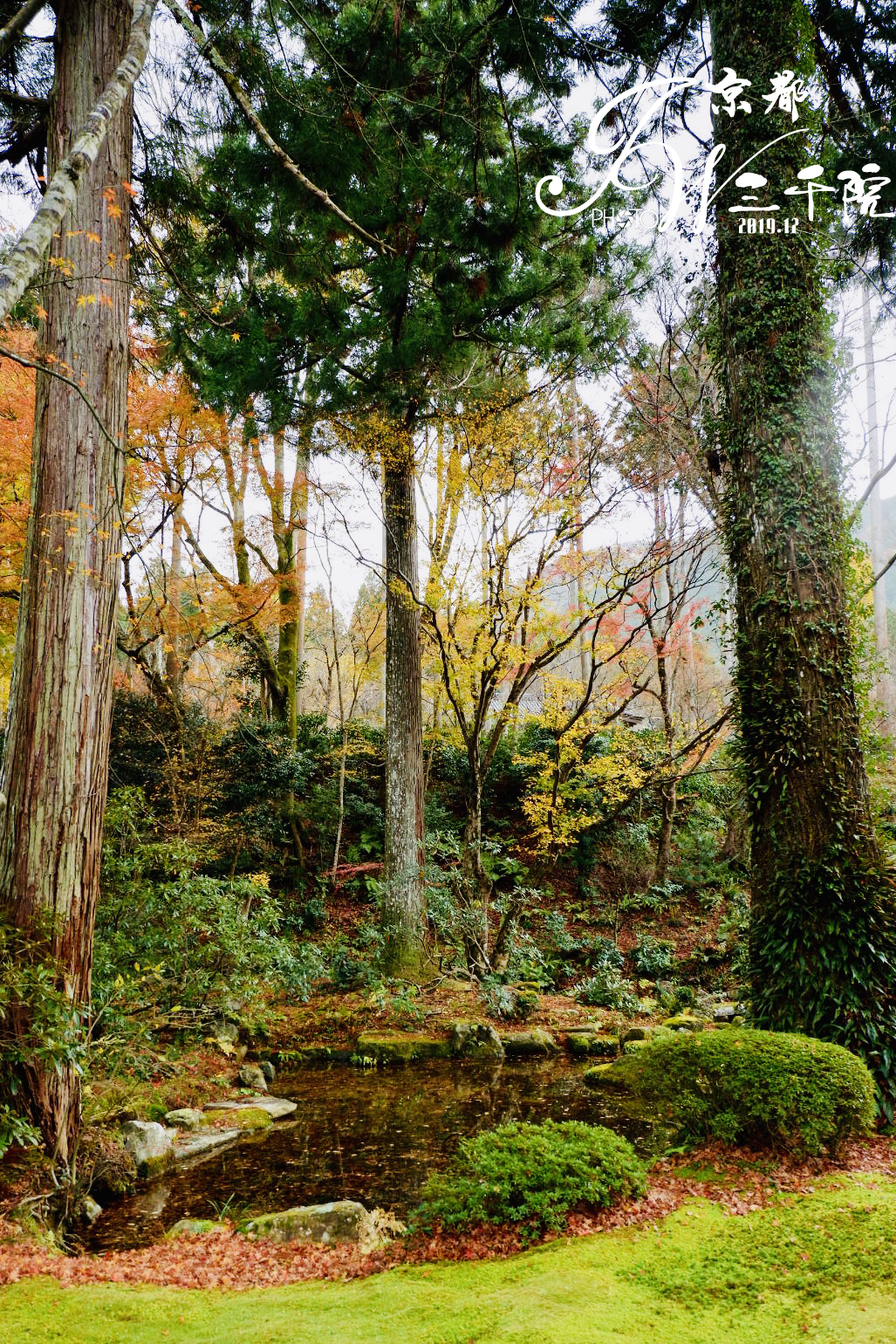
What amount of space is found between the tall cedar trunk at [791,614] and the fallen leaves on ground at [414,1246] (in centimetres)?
98

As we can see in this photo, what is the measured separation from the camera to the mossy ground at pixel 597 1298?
6.88ft

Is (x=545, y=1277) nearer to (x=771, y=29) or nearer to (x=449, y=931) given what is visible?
(x=449, y=931)

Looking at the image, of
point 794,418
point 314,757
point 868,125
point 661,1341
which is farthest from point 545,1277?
point 314,757

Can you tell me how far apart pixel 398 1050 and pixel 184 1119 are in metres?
2.53

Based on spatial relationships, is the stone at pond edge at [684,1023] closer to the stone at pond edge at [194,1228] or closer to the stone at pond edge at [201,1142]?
the stone at pond edge at [201,1142]

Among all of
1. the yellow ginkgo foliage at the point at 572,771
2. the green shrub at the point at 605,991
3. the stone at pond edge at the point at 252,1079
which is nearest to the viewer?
the stone at pond edge at the point at 252,1079

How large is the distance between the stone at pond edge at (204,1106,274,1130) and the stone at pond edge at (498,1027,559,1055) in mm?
2654

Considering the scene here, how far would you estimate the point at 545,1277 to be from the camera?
2400 millimetres

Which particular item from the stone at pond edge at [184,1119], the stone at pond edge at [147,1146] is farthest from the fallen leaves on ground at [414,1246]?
the stone at pond edge at [184,1119]

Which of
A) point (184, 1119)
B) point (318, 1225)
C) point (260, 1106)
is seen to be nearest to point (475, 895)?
point (260, 1106)

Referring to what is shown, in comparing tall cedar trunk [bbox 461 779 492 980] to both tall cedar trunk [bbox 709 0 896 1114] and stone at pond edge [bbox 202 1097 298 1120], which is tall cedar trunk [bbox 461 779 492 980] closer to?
stone at pond edge [bbox 202 1097 298 1120]

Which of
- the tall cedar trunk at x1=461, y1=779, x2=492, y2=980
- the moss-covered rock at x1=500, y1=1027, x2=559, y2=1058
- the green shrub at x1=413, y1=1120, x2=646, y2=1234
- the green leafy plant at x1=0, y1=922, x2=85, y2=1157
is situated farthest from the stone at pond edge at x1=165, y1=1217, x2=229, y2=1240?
the tall cedar trunk at x1=461, y1=779, x2=492, y2=980

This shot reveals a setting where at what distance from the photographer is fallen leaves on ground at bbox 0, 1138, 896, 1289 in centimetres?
276

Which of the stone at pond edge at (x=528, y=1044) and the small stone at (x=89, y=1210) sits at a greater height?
the small stone at (x=89, y=1210)
